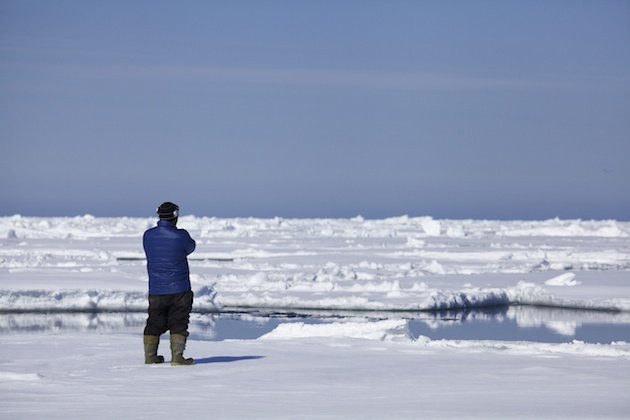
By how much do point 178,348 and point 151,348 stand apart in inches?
8.4

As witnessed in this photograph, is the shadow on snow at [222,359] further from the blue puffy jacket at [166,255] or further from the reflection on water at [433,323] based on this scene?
the reflection on water at [433,323]

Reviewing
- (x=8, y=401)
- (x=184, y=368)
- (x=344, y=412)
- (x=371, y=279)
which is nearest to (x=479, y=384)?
(x=344, y=412)

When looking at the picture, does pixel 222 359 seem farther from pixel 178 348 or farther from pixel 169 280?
pixel 169 280

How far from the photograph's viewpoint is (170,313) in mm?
7789

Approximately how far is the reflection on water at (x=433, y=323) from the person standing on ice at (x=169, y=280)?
22.4 ft

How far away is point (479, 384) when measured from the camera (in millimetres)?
6906

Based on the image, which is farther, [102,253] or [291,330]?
[102,253]

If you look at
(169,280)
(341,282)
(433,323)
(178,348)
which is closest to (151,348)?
(178,348)

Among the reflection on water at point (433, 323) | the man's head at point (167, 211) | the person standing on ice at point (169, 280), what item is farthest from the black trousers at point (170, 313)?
the reflection on water at point (433, 323)

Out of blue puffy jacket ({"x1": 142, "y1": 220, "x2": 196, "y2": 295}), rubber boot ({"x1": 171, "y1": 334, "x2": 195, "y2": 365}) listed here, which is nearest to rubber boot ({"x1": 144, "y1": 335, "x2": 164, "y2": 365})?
rubber boot ({"x1": 171, "y1": 334, "x2": 195, "y2": 365})

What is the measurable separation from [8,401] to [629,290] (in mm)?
18398

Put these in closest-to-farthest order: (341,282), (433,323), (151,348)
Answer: (151,348)
(433,323)
(341,282)

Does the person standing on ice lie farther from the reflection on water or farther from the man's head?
the reflection on water

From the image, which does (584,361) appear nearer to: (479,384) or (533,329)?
(479,384)
